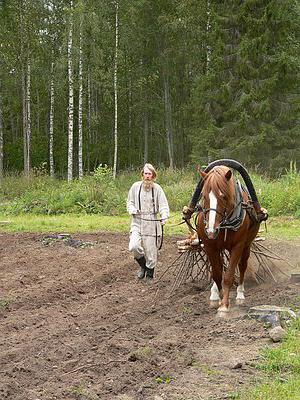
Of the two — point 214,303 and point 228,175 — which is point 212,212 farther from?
point 214,303

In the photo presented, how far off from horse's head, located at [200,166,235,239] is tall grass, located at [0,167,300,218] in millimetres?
8843

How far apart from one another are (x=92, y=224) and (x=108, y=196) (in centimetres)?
282

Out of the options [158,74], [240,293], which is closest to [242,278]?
[240,293]

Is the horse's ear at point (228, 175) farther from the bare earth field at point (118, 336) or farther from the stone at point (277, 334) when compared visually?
the stone at point (277, 334)

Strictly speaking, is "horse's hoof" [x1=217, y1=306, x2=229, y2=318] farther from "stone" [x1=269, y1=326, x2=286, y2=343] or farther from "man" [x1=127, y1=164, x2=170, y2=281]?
"man" [x1=127, y1=164, x2=170, y2=281]

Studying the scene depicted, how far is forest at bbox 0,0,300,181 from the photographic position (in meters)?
Answer: 27.1

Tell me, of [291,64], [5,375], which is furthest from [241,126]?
[5,375]

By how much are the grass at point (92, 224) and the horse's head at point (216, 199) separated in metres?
6.05

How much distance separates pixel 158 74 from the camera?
125ft

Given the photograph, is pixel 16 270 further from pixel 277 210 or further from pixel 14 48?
pixel 14 48

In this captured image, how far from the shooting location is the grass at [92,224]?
13.8m

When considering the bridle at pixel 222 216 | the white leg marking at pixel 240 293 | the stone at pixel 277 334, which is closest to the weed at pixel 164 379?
the stone at pixel 277 334

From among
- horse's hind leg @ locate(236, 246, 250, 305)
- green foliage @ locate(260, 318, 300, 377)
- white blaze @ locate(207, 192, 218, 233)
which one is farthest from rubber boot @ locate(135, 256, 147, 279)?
green foliage @ locate(260, 318, 300, 377)

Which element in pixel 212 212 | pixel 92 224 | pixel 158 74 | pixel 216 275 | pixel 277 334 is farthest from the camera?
pixel 158 74
